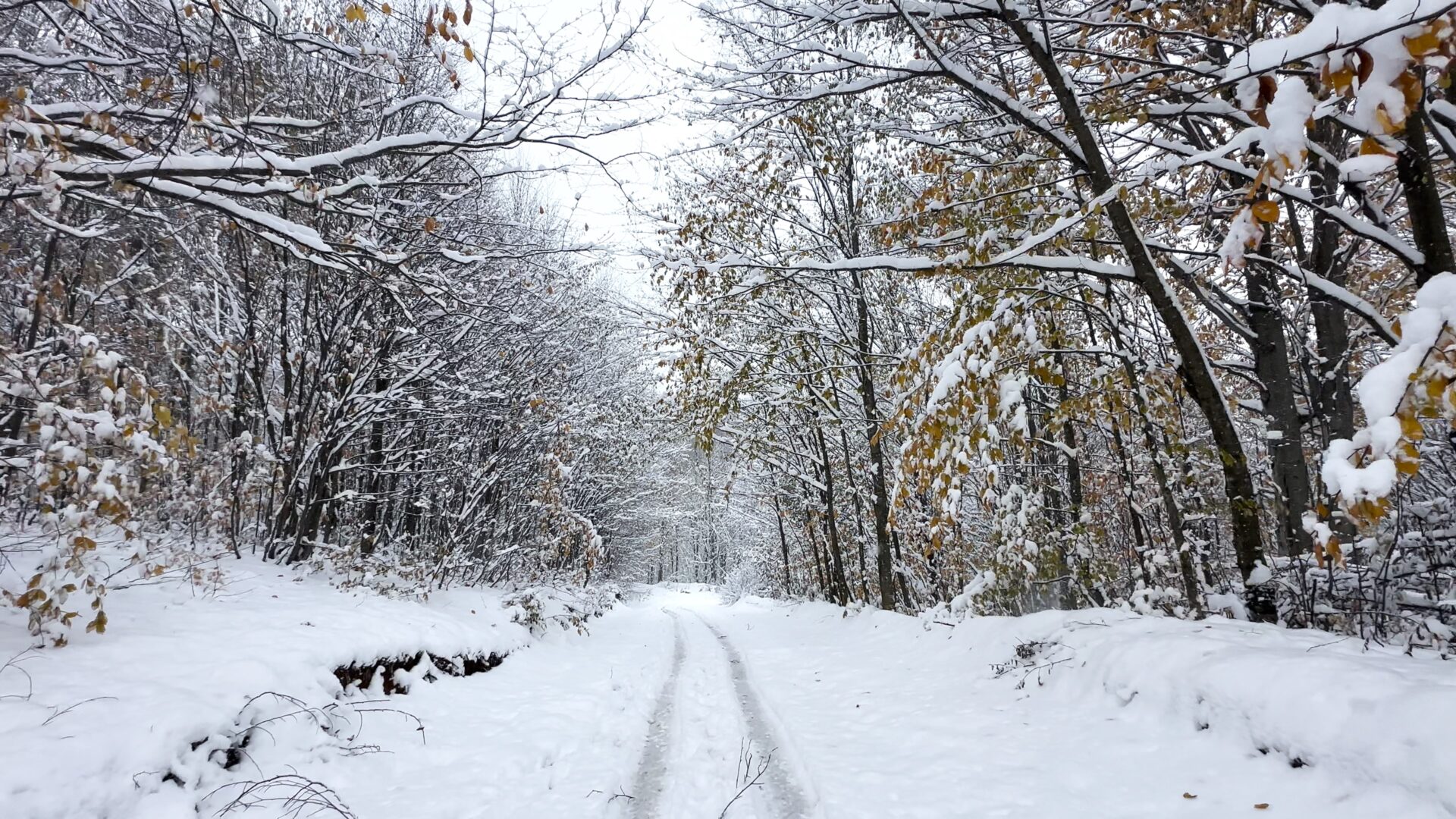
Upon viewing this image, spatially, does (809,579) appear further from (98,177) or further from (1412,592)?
(98,177)

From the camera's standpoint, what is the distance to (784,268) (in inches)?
241

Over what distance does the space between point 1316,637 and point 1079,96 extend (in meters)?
4.81

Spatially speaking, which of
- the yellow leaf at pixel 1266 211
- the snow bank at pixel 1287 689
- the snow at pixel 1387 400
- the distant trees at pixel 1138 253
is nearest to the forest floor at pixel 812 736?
the snow bank at pixel 1287 689

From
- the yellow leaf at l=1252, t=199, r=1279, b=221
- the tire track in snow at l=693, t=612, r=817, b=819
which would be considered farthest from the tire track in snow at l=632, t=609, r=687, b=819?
the yellow leaf at l=1252, t=199, r=1279, b=221

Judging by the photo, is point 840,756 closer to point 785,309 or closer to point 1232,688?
point 1232,688

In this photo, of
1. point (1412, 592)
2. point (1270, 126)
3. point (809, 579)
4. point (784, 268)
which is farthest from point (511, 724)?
point (809, 579)

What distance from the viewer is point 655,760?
200 inches

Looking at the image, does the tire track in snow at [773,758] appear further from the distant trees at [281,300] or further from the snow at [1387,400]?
the distant trees at [281,300]

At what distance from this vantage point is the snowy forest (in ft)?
11.9

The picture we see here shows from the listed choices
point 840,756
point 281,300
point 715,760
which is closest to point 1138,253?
point 840,756

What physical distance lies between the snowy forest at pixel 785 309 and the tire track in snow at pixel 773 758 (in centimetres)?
6

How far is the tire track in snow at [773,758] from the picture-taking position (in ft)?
13.3

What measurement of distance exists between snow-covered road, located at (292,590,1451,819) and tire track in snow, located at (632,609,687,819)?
20 mm

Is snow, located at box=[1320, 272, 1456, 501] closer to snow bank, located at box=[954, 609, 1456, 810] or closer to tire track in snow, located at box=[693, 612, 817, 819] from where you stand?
snow bank, located at box=[954, 609, 1456, 810]
